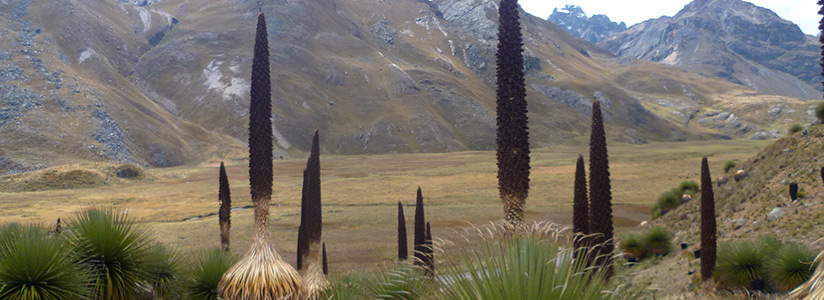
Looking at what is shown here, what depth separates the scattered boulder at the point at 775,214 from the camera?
70.3 feet

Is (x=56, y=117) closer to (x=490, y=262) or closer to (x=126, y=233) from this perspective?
(x=126, y=233)

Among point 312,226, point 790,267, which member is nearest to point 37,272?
point 312,226

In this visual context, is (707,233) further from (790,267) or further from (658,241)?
(658,241)

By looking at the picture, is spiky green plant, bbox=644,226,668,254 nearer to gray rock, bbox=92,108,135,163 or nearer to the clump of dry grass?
the clump of dry grass

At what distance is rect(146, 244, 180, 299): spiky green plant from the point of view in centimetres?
999

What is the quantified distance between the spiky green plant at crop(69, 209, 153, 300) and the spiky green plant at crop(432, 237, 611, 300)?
6.91m

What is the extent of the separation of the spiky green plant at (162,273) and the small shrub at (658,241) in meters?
22.5

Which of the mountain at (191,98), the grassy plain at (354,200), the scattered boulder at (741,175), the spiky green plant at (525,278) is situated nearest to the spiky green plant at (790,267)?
the grassy plain at (354,200)

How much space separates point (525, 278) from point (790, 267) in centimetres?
1541

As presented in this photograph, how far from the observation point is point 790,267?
15266mm

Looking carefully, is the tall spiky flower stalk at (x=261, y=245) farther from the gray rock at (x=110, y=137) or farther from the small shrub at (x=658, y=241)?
the gray rock at (x=110, y=137)

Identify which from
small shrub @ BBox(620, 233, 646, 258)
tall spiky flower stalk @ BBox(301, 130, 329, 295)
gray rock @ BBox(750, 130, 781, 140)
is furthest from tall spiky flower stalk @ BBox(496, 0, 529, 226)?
gray rock @ BBox(750, 130, 781, 140)

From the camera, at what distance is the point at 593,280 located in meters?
4.02

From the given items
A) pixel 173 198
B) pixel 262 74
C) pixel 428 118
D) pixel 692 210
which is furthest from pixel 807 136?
pixel 428 118
